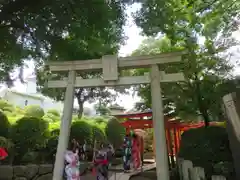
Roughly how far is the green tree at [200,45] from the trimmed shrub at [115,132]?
21.0ft

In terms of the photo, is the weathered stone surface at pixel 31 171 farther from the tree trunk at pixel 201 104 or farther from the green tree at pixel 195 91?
the tree trunk at pixel 201 104

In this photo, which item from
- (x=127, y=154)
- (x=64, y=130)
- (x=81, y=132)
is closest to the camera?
(x=64, y=130)

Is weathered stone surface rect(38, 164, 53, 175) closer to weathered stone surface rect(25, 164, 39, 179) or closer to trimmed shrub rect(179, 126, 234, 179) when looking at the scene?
weathered stone surface rect(25, 164, 39, 179)

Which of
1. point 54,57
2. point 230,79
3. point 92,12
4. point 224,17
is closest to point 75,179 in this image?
point 54,57

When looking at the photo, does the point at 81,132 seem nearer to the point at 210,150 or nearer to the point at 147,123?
the point at 147,123

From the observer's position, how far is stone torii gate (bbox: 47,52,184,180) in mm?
5105

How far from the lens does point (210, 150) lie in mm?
6820

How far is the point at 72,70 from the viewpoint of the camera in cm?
608

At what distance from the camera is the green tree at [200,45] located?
6728 mm

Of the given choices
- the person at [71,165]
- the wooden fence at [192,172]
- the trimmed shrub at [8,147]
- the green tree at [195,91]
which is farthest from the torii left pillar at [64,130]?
the green tree at [195,91]

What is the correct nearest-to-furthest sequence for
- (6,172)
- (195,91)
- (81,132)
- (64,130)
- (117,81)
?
(64,130) → (117,81) → (6,172) → (195,91) → (81,132)

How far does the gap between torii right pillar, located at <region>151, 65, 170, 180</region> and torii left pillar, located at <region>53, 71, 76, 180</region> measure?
2355 mm

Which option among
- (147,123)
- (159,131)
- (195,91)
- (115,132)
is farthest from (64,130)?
(115,132)

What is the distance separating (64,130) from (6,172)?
123 inches
